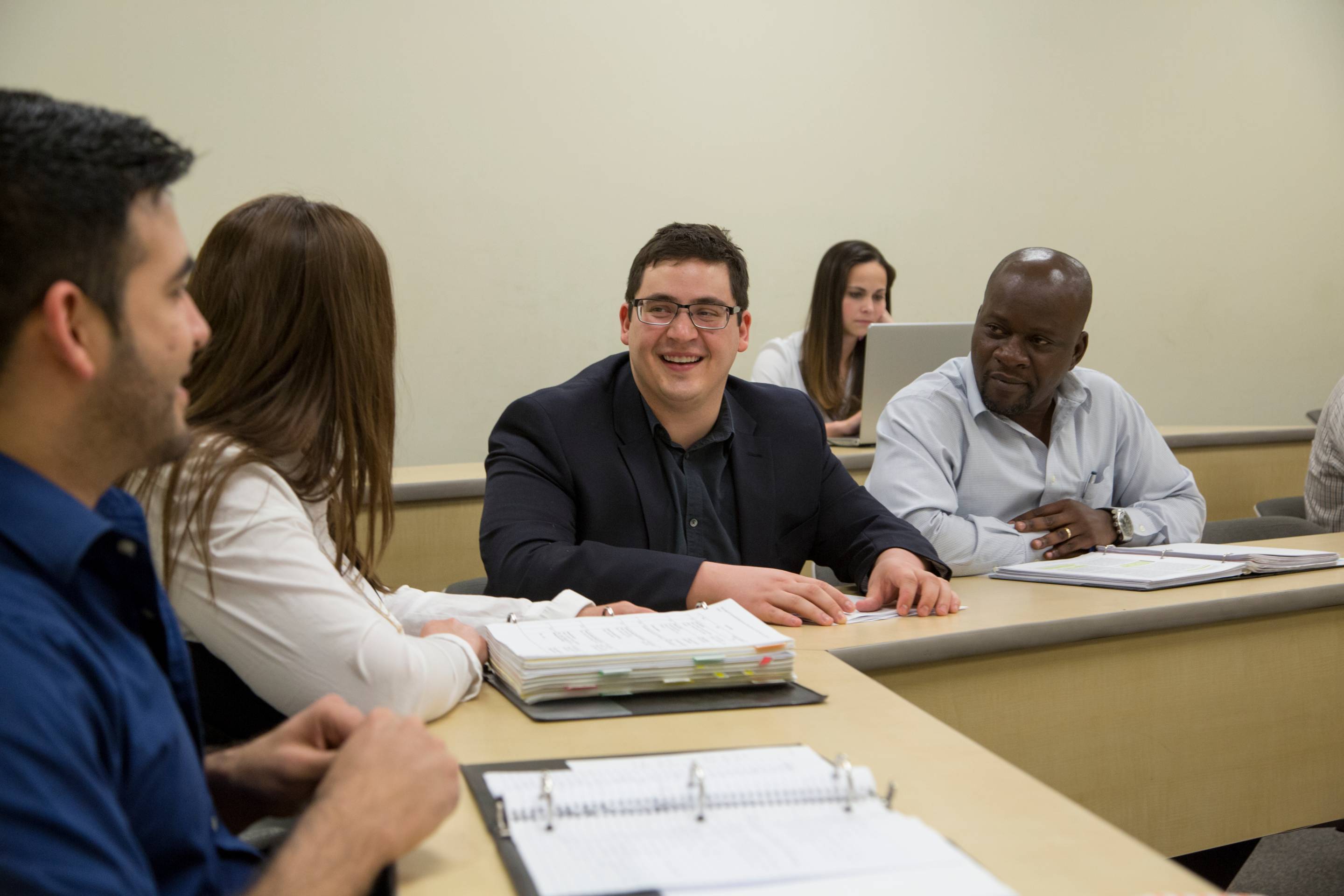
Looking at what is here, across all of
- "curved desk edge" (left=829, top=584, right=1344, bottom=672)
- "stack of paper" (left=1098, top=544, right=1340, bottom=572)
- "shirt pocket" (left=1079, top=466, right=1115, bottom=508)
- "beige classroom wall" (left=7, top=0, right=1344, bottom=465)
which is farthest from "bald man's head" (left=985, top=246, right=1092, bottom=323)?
"beige classroom wall" (left=7, top=0, right=1344, bottom=465)

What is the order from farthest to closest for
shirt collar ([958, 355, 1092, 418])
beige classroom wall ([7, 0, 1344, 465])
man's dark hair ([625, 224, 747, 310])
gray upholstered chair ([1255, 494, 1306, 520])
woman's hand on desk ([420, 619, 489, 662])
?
beige classroom wall ([7, 0, 1344, 465])
gray upholstered chair ([1255, 494, 1306, 520])
shirt collar ([958, 355, 1092, 418])
man's dark hair ([625, 224, 747, 310])
woman's hand on desk ([420, 619, 489, 662])

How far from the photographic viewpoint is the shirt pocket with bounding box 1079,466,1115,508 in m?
2.48

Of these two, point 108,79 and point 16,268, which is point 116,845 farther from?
point 108,79

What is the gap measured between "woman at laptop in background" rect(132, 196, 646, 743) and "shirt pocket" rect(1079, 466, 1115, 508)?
63.3 inches

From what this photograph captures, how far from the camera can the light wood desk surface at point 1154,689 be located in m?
1.54

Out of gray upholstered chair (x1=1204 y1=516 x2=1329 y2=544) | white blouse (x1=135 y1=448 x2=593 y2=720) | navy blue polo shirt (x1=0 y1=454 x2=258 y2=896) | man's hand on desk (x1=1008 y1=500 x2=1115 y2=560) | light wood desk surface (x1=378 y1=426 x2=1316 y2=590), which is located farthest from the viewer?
light wood desk surface (x1=378 y1=426 x2=1316 y2=590)

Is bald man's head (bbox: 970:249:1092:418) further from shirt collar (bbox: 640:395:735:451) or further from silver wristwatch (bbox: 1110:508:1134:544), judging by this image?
shirt collar (bbox: 640:395:735:451)

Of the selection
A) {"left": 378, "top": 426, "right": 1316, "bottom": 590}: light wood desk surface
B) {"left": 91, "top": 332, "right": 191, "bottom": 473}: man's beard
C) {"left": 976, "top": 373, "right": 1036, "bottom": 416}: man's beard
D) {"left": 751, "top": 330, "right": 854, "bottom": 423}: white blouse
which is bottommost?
{"left": 378, "top": 426, "right": 1316, "bottom": 590}: light wood desk surface

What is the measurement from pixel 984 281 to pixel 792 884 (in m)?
4.89

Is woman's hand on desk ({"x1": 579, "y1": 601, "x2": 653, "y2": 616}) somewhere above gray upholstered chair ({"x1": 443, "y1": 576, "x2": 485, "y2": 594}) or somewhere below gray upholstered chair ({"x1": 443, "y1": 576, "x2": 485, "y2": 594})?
above

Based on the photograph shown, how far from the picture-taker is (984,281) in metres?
5.34

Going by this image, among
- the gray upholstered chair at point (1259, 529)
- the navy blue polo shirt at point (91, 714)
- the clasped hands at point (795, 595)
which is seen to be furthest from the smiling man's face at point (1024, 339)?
the navy blue polo shirt at point (91, 714)

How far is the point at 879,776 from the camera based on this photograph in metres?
1.02

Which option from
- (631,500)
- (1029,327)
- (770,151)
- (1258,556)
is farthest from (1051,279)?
(770,151)
